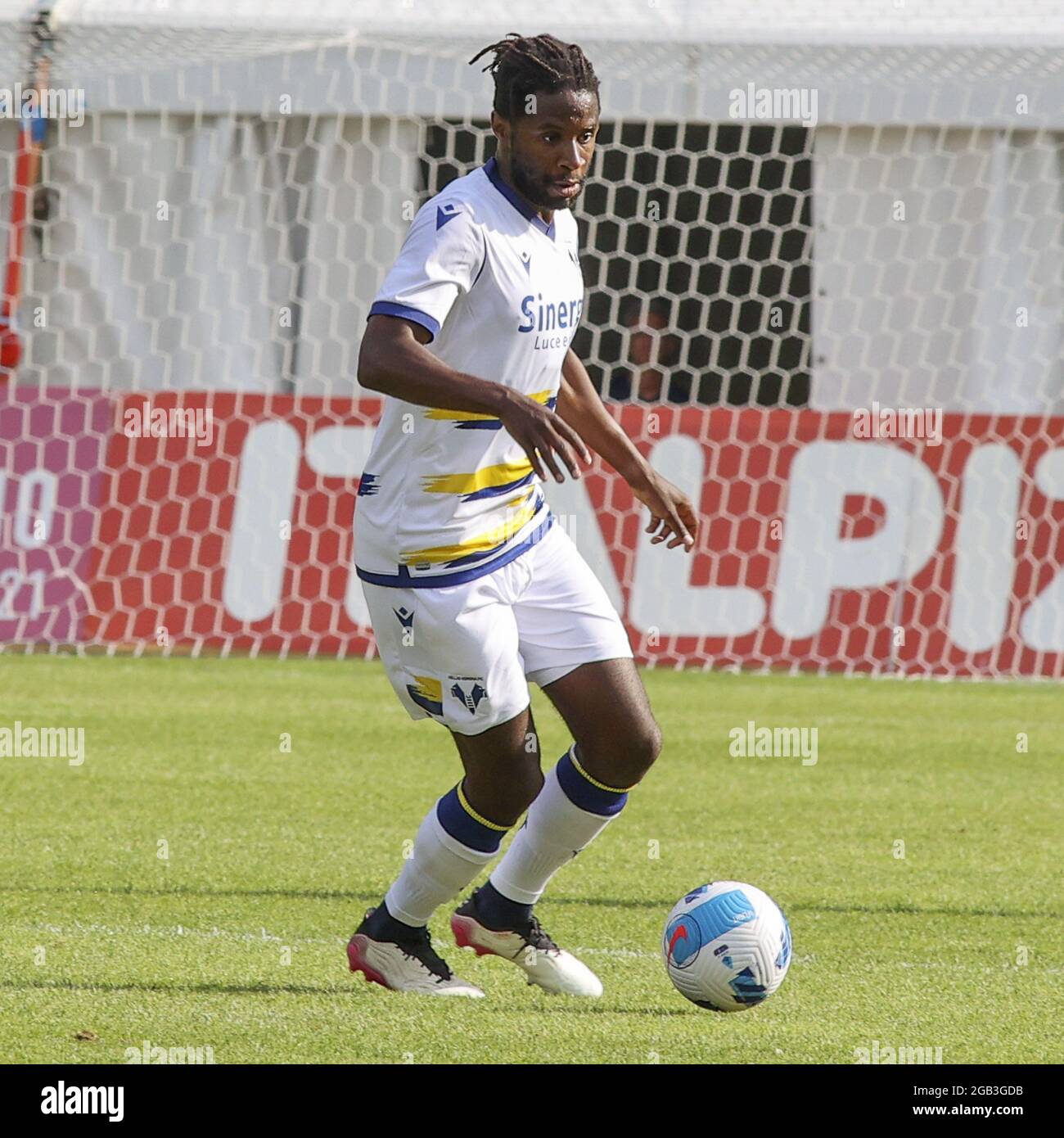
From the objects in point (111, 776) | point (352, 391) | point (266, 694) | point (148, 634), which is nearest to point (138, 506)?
point (148, 634)

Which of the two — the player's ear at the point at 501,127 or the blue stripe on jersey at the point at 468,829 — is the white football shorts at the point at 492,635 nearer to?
the blue stripe on jersey at the point at 468,829

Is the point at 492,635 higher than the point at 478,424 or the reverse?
the reverse

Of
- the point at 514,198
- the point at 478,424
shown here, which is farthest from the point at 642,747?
the point at 514,198

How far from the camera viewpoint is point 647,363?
14.0m

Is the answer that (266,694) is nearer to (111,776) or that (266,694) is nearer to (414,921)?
(111,776)

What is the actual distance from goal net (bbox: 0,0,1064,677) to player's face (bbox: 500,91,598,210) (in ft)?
21.2

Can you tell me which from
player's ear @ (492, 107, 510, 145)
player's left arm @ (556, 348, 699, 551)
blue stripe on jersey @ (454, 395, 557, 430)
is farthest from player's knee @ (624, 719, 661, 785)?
player's ear @ (492, 107, 510, 145)

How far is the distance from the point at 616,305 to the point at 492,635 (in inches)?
A: 401

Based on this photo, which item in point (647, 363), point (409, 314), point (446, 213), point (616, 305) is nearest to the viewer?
point (409, 314)

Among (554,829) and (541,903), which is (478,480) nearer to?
(554,829)

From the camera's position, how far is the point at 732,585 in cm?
1085

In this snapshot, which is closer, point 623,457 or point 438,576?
point 438,576

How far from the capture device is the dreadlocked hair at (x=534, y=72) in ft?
14.0

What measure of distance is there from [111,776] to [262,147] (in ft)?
20.9
